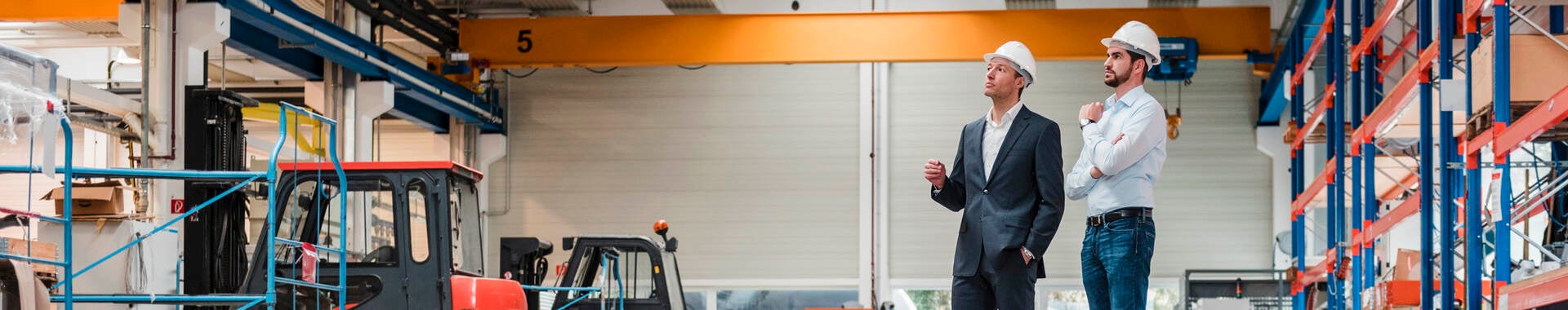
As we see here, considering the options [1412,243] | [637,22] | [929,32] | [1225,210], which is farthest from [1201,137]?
[637,22]

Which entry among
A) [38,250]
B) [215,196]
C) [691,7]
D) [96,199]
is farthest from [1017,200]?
[691,7]

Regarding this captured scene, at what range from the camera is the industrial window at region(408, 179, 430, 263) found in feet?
29.4

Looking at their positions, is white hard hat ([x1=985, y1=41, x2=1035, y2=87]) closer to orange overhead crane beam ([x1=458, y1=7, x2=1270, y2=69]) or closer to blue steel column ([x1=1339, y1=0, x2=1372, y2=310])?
blue steel column ([x1=1339, y1=0, x2=1372, y2=310])

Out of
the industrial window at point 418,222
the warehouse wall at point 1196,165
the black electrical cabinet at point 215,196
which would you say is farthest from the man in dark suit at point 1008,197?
the warehouse wall at point 1196,165

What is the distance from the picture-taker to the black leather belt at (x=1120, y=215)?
203 inches

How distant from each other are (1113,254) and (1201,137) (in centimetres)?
1521

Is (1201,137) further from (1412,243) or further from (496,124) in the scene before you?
(496,124)

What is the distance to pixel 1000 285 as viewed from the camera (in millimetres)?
5129

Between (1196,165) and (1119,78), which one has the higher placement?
(1119,78)

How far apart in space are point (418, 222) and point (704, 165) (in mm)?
11013

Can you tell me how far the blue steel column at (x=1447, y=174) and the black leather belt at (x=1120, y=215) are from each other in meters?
4.17

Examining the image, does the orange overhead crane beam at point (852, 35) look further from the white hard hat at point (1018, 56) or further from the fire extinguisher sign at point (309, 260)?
the white hard hat at point (1018, 56)

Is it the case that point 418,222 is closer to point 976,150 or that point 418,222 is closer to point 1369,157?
point 976,150

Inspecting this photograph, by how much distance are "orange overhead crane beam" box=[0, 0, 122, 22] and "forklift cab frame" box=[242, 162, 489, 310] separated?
13.0 feet
